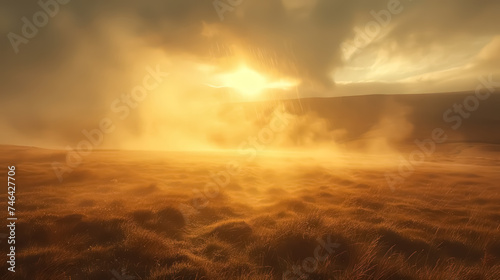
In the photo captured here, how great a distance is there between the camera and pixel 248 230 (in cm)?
610

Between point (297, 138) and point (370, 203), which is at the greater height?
point (297, 138)

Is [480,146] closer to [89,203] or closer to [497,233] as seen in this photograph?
[497,233]

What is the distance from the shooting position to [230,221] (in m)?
6.58

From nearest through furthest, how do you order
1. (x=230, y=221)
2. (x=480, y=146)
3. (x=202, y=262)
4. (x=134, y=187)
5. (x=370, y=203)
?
(x=202, y=262)
(x=230, y=221)
(x=370, y=203)
(x=134, y=187)
(x=480, y=146)

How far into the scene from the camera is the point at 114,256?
444 cm

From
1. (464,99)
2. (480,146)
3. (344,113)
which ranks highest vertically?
(464,99)

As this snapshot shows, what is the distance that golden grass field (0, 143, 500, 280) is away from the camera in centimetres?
416

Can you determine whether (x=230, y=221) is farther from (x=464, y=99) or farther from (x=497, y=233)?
(x=464, y=99)

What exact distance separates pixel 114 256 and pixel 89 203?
4.51m

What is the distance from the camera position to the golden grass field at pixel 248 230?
416 centimetres

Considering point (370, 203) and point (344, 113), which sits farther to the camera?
point (344, 113)

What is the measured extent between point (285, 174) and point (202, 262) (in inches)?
432

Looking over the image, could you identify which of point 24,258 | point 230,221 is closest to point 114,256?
point 24,258

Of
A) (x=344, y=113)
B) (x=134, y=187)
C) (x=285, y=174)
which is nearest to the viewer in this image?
A: (x=134, y=187)
